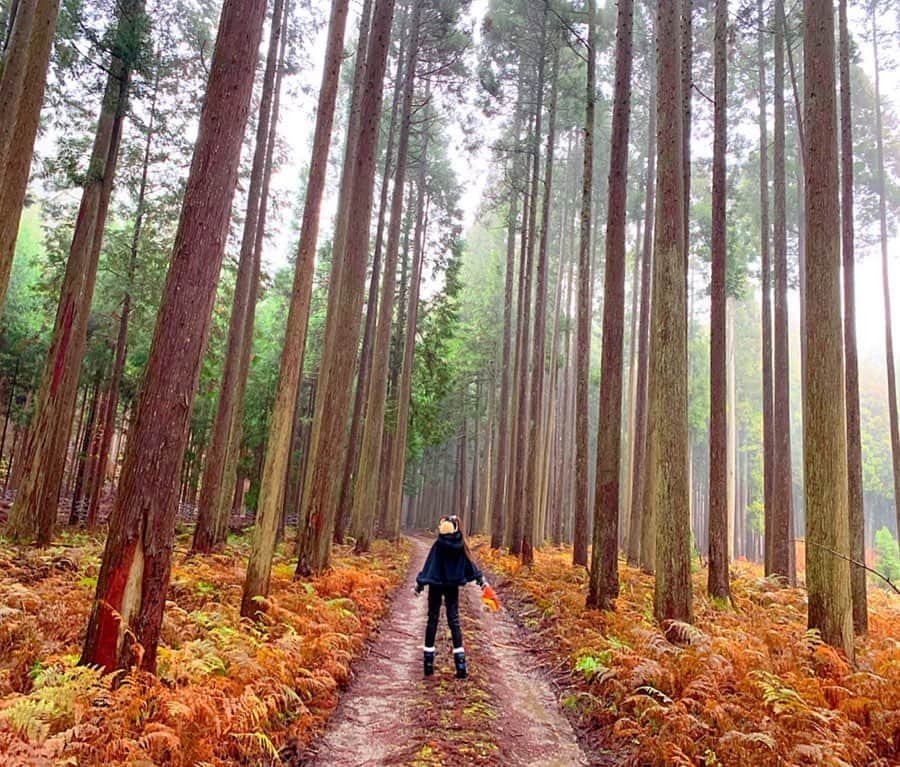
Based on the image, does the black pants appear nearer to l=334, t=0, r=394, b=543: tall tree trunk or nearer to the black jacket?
the black jacket

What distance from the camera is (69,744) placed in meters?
3.18

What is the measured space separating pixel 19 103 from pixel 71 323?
409cm

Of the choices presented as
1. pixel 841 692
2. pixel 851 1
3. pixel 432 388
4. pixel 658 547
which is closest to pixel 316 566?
pixel 658 547

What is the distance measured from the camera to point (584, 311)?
1546 centimetres

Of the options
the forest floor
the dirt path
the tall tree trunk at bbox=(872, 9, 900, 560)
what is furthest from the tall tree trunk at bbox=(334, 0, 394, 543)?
the tall tree trunk at bbox=(872, 9, 900, 560)

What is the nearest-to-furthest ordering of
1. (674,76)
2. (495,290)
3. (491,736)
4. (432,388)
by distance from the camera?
(491,736), (674,76), (432,388), (495,290)

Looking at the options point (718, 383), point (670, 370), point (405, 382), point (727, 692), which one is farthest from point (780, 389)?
point (405, 382)

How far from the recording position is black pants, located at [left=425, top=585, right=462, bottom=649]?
20.0ft

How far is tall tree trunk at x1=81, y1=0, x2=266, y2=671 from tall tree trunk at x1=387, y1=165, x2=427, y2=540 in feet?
46.2

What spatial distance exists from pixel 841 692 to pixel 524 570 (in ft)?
30.2

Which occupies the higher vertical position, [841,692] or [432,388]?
[432,388]

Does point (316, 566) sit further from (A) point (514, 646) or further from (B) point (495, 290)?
(B) point (495, 290)

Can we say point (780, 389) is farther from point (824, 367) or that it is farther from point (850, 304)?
point (824, 367)

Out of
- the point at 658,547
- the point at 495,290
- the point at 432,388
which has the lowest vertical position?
the point at 658,547
